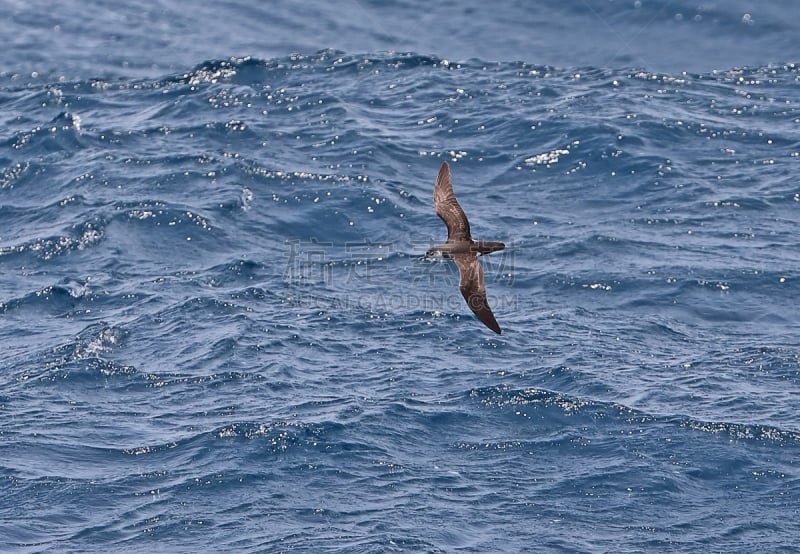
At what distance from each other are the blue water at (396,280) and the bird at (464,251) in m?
4.75

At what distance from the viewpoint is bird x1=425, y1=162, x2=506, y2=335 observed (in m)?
24.5

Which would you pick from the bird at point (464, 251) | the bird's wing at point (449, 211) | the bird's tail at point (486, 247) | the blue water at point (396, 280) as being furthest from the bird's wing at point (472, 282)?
the blue water at point (396, 280)

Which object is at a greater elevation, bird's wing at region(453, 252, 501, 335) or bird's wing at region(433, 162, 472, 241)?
bird's wing at region(433, 162, 472, 241)

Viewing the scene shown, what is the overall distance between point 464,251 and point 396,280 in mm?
8577

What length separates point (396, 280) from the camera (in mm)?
33531

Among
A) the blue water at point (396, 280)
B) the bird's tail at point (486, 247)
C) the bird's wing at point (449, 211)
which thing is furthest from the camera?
the blue water at point (396, 280)

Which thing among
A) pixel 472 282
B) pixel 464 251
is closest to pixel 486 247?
pixel 464 251

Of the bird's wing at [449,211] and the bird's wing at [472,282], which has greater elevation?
the bird's wing at [449,211]

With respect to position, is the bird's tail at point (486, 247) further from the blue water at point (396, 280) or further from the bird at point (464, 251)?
the blue water at point (396, 280)

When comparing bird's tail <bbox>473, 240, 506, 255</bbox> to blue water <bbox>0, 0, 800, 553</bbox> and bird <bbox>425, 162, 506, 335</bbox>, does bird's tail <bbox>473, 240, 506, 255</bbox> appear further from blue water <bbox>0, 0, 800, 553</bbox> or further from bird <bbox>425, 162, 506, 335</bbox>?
blue water <bbox>0, 0, 800, 553</bbox>

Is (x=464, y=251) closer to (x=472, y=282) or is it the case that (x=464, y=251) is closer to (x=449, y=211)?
(x=472, y=282)

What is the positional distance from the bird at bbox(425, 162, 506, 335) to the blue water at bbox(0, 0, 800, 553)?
475 centimetres

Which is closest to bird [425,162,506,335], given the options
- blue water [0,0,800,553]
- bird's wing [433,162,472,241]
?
bird's wing [433,162,472,241]

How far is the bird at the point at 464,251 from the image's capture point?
24516 millimetres
